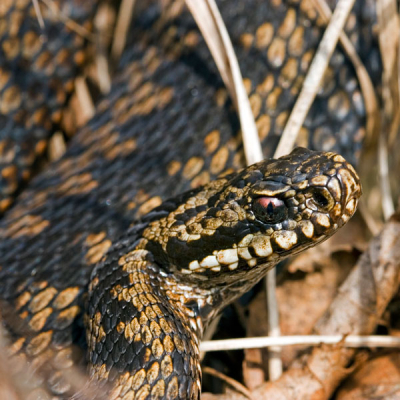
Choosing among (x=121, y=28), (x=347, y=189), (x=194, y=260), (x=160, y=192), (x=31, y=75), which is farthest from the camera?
(x=121, y=28)

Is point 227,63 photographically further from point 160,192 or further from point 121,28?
point 121,28

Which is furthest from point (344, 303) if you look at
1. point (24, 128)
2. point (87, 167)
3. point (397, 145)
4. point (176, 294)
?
point (24, 128)

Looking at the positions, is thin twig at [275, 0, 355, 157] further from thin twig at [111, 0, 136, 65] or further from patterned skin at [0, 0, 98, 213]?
patterned skin at [0, 0, 98, 213]

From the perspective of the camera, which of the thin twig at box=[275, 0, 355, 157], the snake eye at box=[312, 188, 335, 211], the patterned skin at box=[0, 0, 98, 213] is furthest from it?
the patterned skin at box=[0, 0, 98, 213]

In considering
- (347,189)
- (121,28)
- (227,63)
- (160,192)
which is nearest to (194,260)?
(347,189)

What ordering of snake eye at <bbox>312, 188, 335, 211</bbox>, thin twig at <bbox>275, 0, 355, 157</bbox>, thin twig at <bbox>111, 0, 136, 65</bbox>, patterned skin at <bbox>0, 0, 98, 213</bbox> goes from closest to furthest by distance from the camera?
snake eye at <bbox>312, 188, 335, 211</bbox>, thin twig at <bbox>275, 0, 355, 157</bbox>, patterned skin at <bbox>0, 0, 98, 213</bbox>, thin twig at <bbox>111, 0, 136, 65</bbox>

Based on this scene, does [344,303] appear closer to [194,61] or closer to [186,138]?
[186,138]

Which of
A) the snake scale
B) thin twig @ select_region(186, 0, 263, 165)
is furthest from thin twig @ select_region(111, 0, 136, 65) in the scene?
thin twig @ select_region(186, 0, 263, 165)
